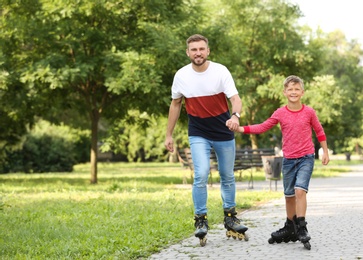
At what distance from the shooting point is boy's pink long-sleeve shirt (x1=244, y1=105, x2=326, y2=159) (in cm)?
760

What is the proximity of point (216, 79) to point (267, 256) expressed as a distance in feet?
6.61

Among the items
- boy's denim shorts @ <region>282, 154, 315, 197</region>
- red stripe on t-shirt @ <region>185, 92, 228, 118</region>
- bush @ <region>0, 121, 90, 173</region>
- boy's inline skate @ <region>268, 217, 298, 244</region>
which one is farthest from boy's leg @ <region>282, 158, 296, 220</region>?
bush @ <region>0, 121, 90, 173</region>

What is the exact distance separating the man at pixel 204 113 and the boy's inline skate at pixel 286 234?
0.40 m

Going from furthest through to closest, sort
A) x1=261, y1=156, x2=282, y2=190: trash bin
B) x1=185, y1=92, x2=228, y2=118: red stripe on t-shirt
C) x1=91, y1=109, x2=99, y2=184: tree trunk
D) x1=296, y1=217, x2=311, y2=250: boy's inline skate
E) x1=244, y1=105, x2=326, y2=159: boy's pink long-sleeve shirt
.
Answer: x1=91, y1=109, x2=99, y2=184: tree trunk → x1=261, y1=156, x2=282, y2=190: trash bin → x1=185, y1=92, x2=228, y2=118: red stripe on t-shirt → x1=244, y1=105, x2=326, y2=159: boy's pink long-sleeve shirt → x1=296, y1=217, x2=311, y2=250: boy's inline skate

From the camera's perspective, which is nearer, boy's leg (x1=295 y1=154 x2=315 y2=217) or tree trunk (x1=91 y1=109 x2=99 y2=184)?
boy's leg (x1=295 y1=154 x2=315 y2=217)

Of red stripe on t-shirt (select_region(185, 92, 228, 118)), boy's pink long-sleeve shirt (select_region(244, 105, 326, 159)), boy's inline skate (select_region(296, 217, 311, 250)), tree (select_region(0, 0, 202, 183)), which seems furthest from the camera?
tree (select_region(0, 0, 202, 183))

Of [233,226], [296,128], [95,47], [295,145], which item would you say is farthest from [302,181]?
[95,47]

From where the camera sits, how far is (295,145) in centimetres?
764

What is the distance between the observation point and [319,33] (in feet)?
106

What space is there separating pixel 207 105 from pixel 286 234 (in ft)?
5.37

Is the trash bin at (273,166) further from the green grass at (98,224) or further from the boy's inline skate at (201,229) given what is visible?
the boy's inline skate at (201,229)

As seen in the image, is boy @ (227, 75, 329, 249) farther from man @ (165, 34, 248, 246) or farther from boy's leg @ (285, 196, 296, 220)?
man @ (165, 34, 248, 246)

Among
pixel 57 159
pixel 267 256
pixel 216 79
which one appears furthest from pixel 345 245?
pixel 57 159

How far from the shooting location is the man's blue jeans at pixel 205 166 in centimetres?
776
